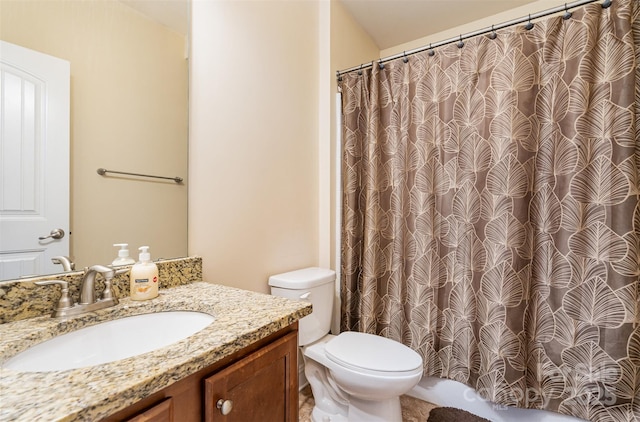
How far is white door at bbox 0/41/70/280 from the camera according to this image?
735mm

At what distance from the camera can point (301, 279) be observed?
58.6 inches

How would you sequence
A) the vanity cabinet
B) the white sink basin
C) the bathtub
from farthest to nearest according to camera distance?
the bathtub
the white sink basin
the vanity cabinet

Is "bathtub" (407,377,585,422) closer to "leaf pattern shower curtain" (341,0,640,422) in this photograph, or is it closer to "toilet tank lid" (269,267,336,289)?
"leaf pattern shower curtain" (341,0,640,422)

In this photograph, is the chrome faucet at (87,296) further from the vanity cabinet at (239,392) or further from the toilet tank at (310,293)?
the toilet tank at (310,293)

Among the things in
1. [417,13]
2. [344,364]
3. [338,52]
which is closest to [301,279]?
[344,364]

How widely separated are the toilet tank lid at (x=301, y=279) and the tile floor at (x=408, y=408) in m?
0.72

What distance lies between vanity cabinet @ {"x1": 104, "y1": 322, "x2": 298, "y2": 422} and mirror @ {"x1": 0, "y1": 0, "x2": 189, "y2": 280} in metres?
0.57

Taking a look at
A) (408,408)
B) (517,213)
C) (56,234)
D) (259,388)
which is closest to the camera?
(259,388)

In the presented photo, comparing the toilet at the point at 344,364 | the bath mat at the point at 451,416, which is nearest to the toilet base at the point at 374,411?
the toilet at the point at 344,364

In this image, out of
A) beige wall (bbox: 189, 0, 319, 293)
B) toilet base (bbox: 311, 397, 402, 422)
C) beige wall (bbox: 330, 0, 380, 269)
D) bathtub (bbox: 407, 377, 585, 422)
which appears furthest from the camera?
beige wall (bbox: 330, 0, 380, 269)

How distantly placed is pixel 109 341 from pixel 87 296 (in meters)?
0.14

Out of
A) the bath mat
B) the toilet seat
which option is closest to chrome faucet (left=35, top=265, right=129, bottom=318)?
the toilet seat

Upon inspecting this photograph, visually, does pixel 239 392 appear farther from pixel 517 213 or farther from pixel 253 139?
pixel 517 213

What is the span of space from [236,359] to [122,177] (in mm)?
720
